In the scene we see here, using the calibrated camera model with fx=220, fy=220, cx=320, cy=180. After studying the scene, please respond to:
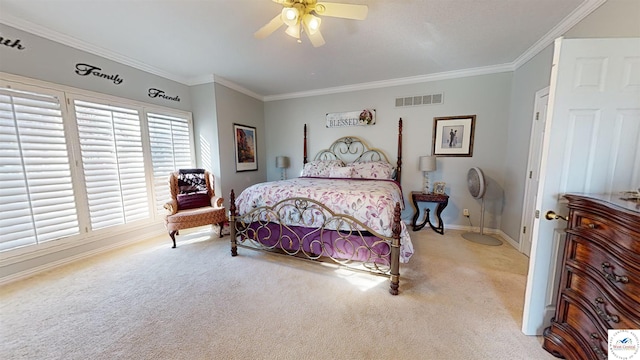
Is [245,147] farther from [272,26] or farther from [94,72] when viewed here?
[272,26]

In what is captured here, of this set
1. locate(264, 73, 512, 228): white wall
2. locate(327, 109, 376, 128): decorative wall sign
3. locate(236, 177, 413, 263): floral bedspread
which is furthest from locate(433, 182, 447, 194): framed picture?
locate(236, 177, 413, 263): floral bedspread

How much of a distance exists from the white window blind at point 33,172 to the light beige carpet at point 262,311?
541 mm

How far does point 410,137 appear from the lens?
4.19 m

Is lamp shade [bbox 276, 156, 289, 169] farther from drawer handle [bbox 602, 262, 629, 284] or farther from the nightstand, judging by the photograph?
drawer handle [bbox 602, 262, 629, 284]

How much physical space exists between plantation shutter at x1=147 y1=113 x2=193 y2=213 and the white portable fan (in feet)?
16.3

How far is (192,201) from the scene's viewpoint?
3.53 meters

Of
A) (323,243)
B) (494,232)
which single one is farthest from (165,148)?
(494,232)

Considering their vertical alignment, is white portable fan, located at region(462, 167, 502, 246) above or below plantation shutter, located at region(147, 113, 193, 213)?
below

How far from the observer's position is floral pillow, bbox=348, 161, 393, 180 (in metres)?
3.99

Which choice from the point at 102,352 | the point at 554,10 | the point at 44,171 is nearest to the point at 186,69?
the point at 44,171

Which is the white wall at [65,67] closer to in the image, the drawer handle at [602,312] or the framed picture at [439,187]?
the framed picture at [439,187]

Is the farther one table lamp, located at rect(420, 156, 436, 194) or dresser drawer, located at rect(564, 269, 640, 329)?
table lamp, located at rect(420, 156, 436, 194)

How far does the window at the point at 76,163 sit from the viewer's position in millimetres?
2326

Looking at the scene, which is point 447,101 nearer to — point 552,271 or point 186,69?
point 552,271
